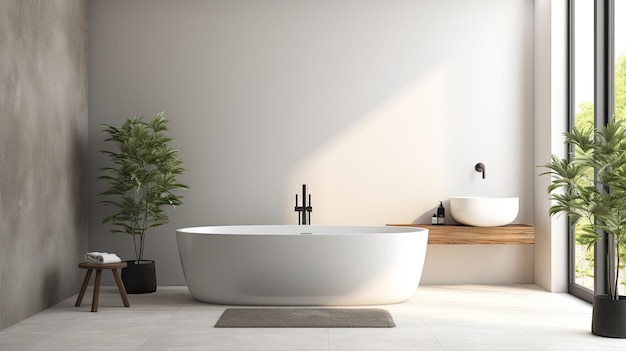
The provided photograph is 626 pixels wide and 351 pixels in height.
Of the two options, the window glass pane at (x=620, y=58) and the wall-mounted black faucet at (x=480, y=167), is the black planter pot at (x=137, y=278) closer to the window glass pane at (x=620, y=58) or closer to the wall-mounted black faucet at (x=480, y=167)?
the wall-mounted black faucet at (x=480, y=167)

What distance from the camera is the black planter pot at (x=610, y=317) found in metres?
4.24

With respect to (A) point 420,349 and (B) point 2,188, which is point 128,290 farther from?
(A) point 420,349

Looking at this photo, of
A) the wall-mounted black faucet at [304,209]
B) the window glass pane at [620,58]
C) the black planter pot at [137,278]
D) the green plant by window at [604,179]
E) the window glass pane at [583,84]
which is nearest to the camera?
the green plant by window at [604,179]

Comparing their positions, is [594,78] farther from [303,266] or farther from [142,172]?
[142,172]

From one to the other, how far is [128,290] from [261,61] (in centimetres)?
217

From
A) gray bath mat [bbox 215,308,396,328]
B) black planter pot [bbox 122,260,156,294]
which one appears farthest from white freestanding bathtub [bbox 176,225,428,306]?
black planter pot [bbox 122,260,156,294]

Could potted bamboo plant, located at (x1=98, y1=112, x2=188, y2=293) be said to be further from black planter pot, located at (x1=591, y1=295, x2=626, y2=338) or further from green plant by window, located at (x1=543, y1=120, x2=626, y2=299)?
black planter pot, located at (x1=591, y1=295, x2=626, y2=338)

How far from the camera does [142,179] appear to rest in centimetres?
610

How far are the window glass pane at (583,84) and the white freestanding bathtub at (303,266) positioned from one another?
1.33 meters

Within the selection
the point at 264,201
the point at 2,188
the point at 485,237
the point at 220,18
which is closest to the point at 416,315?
the point at 485,237

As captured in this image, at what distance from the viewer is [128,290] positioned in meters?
6.06

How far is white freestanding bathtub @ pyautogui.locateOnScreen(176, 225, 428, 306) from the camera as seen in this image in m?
5.25

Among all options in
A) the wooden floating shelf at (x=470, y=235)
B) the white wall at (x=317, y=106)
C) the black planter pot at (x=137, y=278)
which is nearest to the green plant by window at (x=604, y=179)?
the wooden floating shelf at (x=470, y=235)

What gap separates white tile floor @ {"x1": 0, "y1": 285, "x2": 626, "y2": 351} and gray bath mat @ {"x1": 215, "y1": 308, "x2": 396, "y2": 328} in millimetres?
98
